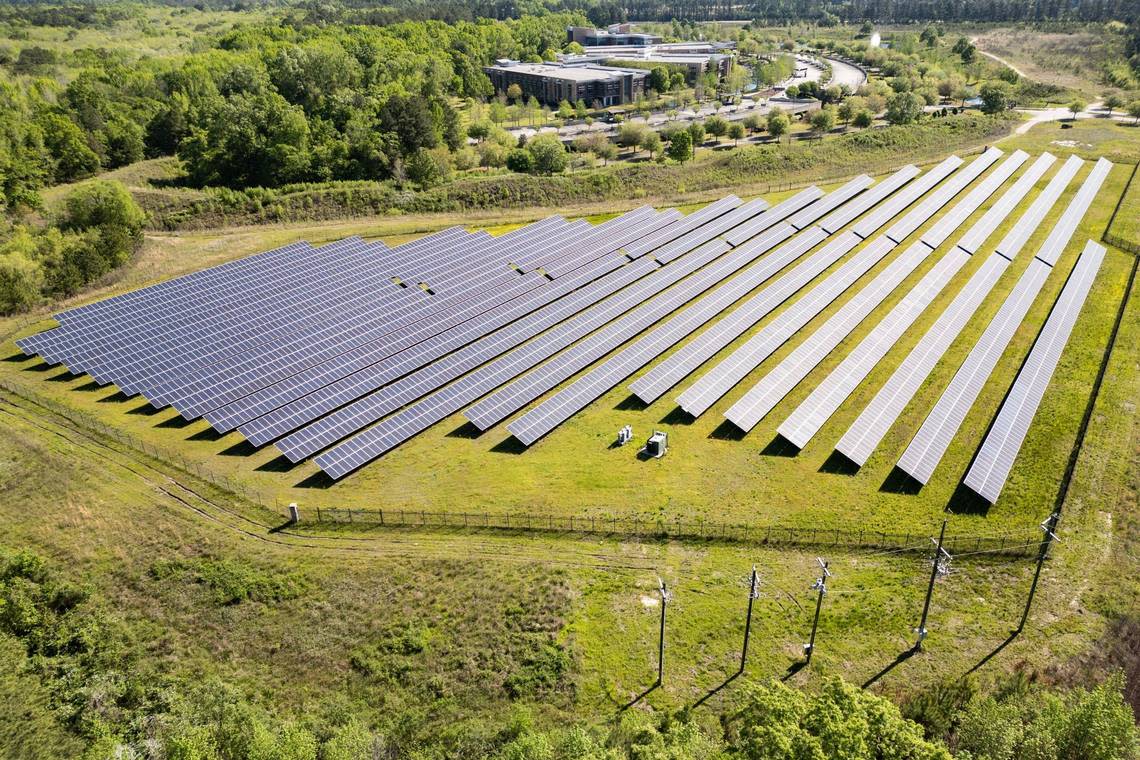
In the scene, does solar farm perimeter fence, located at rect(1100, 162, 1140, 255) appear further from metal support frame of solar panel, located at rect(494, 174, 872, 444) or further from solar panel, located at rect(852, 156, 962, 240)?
metal support frame of solar panel, located at rect(494, 174, 872, 444)

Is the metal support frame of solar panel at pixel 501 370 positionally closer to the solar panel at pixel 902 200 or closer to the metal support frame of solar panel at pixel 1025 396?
the solar panel at pixel 902 200

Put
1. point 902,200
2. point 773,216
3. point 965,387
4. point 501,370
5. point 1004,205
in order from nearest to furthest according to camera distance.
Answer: point 965,387
point 501,370
point 773,216
point 1004,205
point 902,200

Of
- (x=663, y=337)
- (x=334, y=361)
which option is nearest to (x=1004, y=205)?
(x=663, y=337)

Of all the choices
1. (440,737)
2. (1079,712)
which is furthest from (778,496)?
(440,737)

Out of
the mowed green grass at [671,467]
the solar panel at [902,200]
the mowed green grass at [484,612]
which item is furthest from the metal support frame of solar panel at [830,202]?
the mowed green grass at [484,612]

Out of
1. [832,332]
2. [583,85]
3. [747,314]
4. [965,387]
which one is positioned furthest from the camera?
[583,85]

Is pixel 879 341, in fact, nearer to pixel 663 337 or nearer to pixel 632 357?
pixel 663 337
